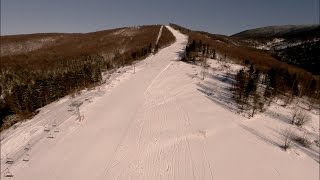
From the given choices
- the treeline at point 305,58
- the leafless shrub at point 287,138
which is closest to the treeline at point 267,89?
the leafless shrub at point 287,138

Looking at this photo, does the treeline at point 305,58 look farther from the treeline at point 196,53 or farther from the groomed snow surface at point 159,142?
the groomed snow surface at point 159,142

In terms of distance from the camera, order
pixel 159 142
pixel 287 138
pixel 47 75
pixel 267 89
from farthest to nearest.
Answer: pixel 47 75, pixel 267 89, pixel 287 138, pixel 159 142

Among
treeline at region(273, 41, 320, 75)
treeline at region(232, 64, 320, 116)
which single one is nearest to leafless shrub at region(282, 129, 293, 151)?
treeline at region(232, 64, 320, 116)

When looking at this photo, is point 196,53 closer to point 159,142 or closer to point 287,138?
point 287,138

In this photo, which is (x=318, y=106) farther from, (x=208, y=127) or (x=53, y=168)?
(x=53, y=168)

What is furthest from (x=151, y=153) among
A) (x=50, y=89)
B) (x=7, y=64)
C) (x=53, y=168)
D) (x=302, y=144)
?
(x=7, y=64)

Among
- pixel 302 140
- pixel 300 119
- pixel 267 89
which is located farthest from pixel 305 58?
pixel 302 140

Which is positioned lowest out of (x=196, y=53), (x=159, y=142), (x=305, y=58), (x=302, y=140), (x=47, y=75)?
(x=305, y=58)

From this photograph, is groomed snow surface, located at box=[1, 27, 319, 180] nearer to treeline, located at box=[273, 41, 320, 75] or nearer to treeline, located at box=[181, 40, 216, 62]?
treeline, located at box=[181, 40, 216, 62]
